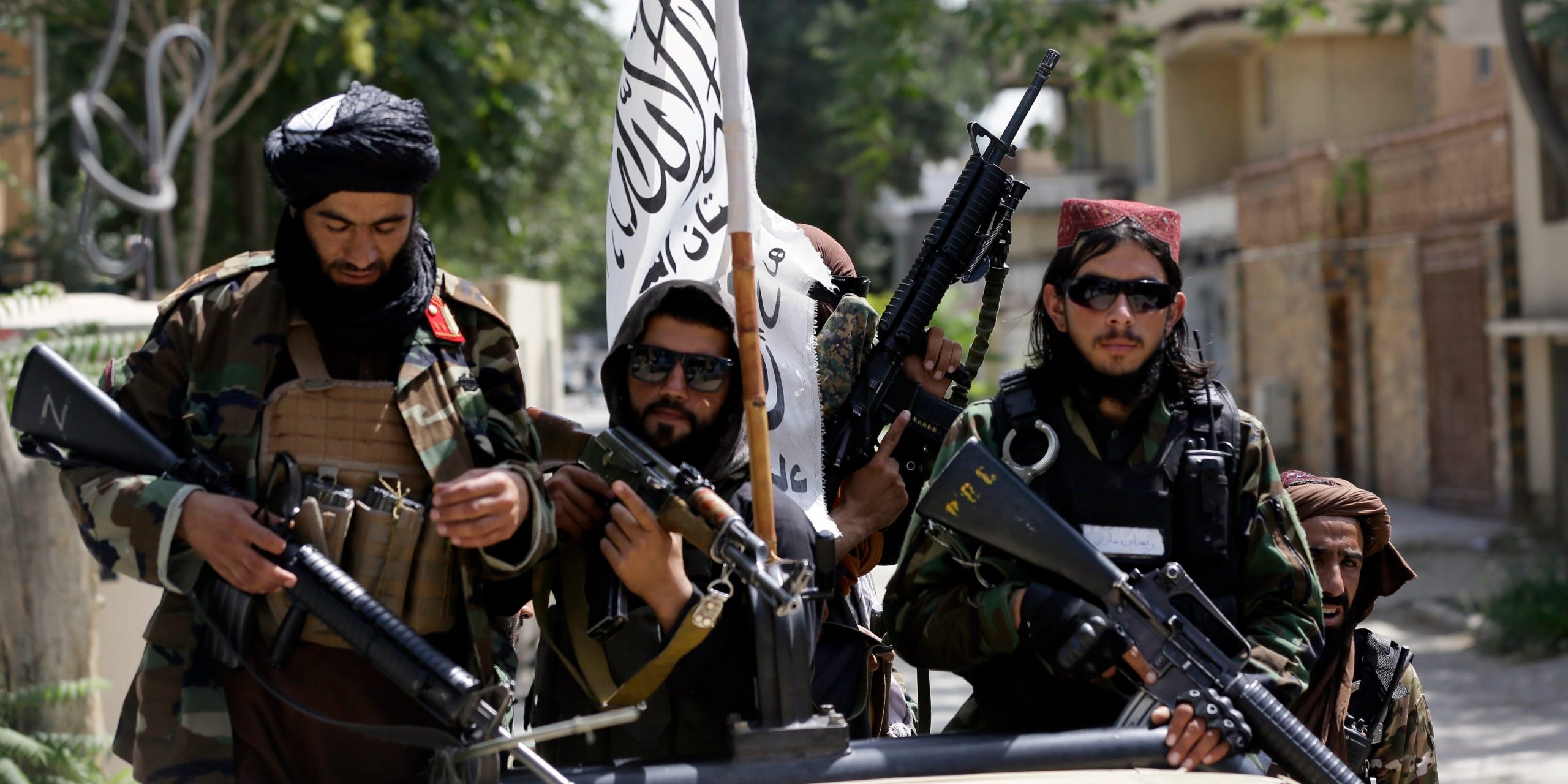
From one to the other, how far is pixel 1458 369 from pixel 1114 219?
15.7 meters

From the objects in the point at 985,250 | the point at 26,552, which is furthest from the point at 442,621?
the point at 26,552

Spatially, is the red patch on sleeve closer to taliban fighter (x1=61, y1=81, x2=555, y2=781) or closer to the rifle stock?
taliban fighter (x1=61, y1=81, x2=555, y2=781)

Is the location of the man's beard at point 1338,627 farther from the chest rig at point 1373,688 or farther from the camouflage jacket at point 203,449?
the camouflage jacket at point 203,449

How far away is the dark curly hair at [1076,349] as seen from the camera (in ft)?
9.80

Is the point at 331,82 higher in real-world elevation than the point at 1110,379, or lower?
higher

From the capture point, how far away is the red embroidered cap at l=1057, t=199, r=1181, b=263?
3.02 meters

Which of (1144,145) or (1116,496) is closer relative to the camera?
(1116,496)

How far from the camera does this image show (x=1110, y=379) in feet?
9.75

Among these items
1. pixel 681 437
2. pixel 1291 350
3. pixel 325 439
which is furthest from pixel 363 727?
pixel 1291 350

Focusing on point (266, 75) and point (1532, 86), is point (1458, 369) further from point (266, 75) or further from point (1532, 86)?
point (266, 75)

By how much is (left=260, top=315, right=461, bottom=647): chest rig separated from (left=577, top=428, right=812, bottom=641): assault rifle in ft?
0.94

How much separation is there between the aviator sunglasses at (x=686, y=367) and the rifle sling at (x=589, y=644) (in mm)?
332

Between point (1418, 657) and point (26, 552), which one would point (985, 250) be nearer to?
point (26, 552)

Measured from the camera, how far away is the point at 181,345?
271 centimetres
